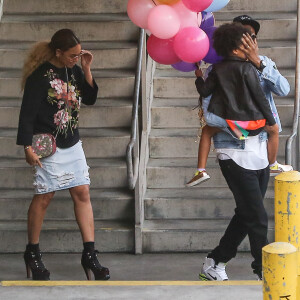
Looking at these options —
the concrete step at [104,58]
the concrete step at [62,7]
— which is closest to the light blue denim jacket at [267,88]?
the concrete step at [104,58]

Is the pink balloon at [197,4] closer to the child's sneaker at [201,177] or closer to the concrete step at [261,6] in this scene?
the child's sneaker at [201,177]

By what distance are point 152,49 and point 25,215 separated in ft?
6.53

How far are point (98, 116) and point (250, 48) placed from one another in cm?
242

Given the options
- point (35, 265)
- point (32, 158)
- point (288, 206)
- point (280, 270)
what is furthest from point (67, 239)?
point (280, 270)

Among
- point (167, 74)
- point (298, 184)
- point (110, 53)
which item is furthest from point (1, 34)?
point (298, 184)

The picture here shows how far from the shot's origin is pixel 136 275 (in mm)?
5922

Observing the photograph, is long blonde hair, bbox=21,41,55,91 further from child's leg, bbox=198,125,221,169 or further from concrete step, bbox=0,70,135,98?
concrete step, bbox=0,70,135,98

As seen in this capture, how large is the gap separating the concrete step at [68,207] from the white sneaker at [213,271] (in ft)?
4.07

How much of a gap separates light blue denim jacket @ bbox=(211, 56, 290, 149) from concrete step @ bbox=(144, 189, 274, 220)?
4.73ft

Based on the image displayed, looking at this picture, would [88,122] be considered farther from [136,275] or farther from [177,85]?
[136,275]

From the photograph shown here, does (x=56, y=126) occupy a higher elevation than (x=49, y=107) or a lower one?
lower

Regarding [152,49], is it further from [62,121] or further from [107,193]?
[107,193]

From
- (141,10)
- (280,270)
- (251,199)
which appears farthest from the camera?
(141,10)

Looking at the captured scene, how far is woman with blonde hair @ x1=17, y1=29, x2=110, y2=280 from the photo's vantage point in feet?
17.6
